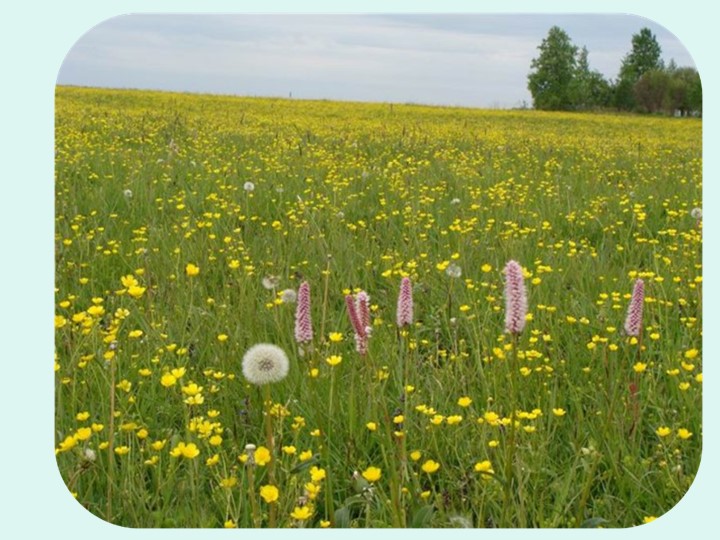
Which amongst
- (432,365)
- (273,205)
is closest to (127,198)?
(273,205)

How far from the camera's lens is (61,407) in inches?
106

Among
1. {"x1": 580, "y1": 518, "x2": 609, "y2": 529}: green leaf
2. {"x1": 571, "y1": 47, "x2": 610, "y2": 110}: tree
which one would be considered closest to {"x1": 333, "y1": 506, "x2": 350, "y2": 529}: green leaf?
{"x1": 580, "y1": 518, "x2": 609, "y2": 529}: green leaf

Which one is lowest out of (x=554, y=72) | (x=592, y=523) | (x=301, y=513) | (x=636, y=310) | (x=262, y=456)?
(x=592, y=523)

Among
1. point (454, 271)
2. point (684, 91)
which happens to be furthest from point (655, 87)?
point (454, 271)

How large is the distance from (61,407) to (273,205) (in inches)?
73.9

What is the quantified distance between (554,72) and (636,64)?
344 mm

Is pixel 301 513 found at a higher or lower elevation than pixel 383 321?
lower

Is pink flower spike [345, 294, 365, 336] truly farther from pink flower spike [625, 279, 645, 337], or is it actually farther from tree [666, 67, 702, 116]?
tree [666, 67, 702, 116]

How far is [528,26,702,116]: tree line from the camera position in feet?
10.6

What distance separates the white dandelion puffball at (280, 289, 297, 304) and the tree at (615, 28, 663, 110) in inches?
67.3

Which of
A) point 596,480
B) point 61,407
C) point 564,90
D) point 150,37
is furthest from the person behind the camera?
point 564,90

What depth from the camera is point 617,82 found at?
3564 mm

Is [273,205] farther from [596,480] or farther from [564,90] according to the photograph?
[596,480]

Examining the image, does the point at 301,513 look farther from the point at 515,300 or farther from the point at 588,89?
the point at 588,89
